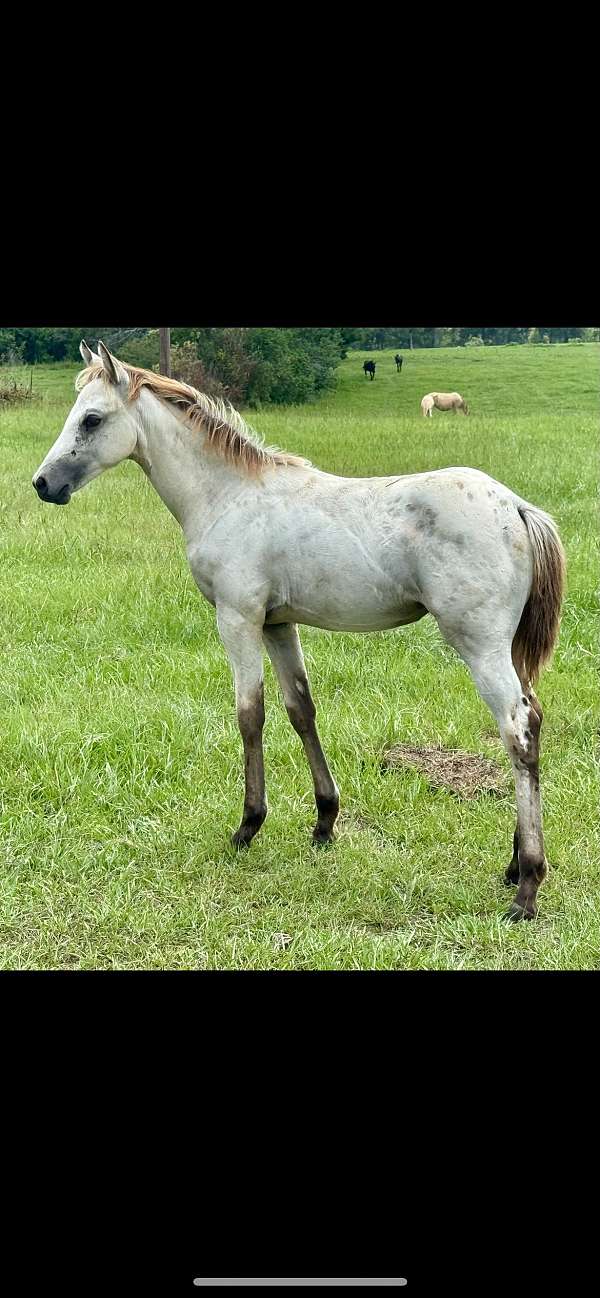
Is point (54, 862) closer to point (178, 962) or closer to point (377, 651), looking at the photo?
point (178, 962)

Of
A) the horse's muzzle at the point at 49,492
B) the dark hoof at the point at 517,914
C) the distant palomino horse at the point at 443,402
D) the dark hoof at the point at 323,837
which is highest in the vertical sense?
the distant palomino horse at the point at 443,402

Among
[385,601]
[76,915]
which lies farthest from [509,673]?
[76,915]

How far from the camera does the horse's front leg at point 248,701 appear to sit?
13.5 ft

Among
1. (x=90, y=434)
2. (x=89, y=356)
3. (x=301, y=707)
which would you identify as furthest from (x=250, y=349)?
(x=301, y=707)

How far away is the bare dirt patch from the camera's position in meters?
4.72

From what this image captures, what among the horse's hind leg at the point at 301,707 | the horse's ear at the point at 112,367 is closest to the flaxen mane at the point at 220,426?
the horse's ear at the point at 112,367

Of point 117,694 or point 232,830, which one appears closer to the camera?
point 232,830

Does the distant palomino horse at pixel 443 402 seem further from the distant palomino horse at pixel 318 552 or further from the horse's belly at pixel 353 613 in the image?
the horse's belly at pixel 353 613

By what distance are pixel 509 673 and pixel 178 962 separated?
161 centimetres

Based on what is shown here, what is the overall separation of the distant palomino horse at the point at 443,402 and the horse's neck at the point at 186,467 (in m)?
1.53

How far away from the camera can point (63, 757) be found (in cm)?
491

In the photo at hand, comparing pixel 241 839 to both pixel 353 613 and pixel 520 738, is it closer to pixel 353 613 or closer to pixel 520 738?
pixel 353 613

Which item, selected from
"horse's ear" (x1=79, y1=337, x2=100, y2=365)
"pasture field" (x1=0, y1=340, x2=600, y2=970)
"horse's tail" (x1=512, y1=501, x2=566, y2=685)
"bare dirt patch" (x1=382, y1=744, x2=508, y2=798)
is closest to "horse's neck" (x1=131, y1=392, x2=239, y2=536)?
"horse's ear" (x1=79, y1=337, x2=100, y2=365)

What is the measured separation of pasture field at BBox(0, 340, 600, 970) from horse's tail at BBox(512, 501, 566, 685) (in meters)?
0.89
